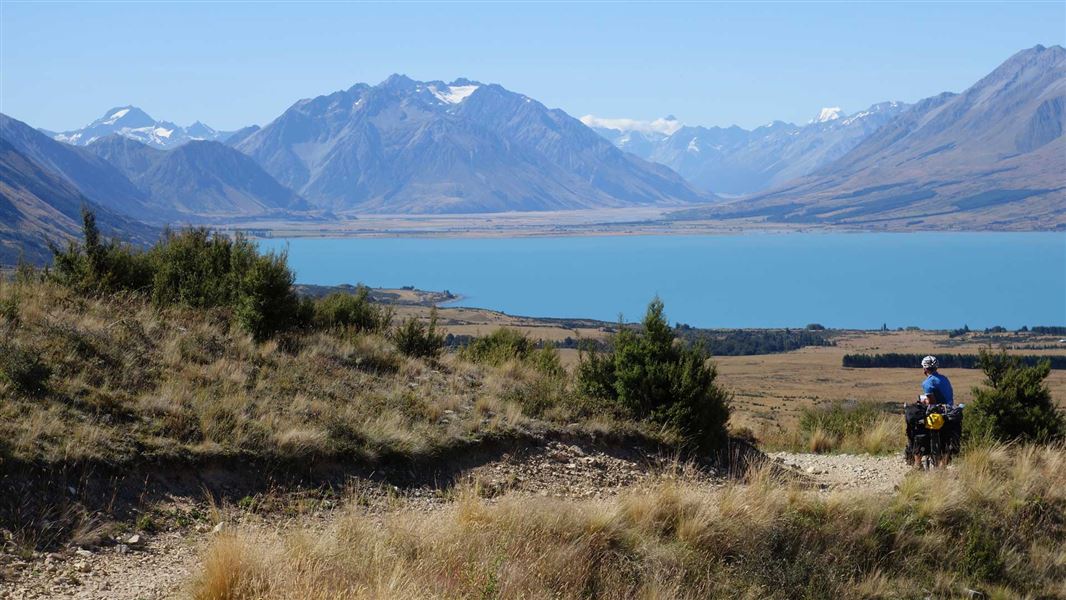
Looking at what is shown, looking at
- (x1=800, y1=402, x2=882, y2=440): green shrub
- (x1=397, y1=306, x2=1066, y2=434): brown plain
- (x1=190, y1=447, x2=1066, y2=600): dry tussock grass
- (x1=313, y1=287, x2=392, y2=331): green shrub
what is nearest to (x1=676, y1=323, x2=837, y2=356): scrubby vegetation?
(x1=397, y1=306, x2=1066, y2=434): brown plain

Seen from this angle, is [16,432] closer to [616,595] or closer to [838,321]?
[616,595]

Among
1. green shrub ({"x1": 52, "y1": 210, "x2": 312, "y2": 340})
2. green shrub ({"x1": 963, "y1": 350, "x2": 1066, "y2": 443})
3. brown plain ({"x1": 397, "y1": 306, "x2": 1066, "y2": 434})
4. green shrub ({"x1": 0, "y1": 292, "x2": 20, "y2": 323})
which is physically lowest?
brown plain ({"x1": 397, "y1": 306, "x2": 1066, "y2": 434})

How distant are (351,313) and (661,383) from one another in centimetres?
609

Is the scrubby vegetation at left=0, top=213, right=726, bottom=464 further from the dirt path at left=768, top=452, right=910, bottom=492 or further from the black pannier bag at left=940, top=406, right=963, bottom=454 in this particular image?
the black pannier bag at left=940, top=406, right=963, bottom=454

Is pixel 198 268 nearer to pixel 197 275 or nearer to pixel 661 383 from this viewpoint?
pixel 197 275

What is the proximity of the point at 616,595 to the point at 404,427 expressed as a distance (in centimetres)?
342

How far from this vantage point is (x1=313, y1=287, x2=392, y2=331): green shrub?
14.4m

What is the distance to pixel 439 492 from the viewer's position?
8.24 metres

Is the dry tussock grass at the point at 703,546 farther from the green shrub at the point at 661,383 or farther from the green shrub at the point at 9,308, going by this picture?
the green shrub at the point at 9,308

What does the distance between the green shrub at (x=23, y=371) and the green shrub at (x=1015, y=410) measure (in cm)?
1121

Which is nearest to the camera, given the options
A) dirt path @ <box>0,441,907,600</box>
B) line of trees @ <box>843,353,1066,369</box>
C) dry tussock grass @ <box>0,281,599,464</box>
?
dirt path @ <box>0,441,907,600</box>

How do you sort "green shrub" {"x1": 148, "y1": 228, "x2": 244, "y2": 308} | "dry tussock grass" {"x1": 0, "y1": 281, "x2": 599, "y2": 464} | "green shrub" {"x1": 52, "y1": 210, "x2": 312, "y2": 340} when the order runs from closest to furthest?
"dry tussock grass" {"x1": 0, "y1": 281, "x2": 599, "y2": 464}, "green shrub" {"x1": 52, "y1": 210, "x2": 312, "y2": 340}, "green shrub" {"x1": 148, "y1": 228, "x2": 244, "y2": 308}

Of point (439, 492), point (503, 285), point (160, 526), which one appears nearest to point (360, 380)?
point (439, 492)

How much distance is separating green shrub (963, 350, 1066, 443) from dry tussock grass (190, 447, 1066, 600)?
48.0 inches
